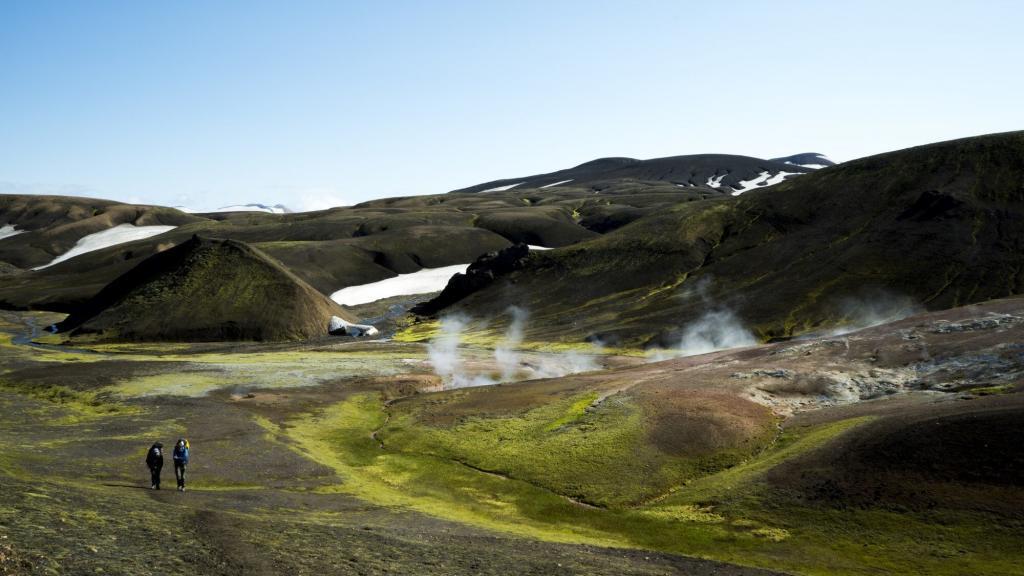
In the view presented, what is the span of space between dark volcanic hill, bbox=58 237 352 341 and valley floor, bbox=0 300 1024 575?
5940cm

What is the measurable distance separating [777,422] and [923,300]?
89.2m

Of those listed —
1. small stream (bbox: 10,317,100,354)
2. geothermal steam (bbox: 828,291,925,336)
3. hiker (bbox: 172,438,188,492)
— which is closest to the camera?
hiker (bbox: 172,438,188,492)

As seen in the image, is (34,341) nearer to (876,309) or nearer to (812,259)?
(876,309)

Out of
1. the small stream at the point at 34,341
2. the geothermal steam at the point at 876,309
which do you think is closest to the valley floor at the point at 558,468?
the small stream at the point at 34,341

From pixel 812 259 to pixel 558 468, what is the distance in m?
122

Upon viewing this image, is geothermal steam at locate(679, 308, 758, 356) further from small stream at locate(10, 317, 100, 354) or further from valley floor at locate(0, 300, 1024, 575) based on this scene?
small stream at locate(10, 317, 100, 354)

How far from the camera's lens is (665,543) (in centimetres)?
3800

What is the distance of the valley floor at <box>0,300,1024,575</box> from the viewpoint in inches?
1198

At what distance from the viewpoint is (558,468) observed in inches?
1989

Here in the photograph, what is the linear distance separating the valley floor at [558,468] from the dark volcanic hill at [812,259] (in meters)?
56.9

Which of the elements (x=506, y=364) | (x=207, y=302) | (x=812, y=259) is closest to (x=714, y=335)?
(x=812, y=259)

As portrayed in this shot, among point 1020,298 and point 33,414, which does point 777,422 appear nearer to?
point 1020,298

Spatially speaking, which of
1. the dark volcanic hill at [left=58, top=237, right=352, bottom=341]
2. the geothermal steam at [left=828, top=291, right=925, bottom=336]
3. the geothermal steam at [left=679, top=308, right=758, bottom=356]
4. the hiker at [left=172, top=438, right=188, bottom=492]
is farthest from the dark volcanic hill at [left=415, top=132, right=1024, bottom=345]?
the hiker at [left=172, top=438, right=188, bottom=492]

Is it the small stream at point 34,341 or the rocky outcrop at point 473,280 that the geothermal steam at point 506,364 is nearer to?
the rocky outcrop at point 473,280
